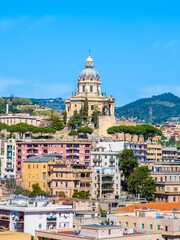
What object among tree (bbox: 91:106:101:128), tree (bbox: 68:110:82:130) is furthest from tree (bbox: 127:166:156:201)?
tree (bbox: 91:106:101:128)

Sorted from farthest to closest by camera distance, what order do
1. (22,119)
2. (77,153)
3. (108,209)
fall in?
1. (22,119)
2. (77,153)
3. (108,209)

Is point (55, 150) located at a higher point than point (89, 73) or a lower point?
lower

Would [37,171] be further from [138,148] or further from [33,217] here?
[33,217]

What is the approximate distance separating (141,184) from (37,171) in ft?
48.5

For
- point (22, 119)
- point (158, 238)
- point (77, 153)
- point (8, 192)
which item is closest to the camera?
point (158, 238)

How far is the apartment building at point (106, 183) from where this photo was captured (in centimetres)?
11031

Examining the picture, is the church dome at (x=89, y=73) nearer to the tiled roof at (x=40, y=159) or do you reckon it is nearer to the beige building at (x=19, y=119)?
the beige building at (x=19, y=119)

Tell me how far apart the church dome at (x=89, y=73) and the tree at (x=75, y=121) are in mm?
11353

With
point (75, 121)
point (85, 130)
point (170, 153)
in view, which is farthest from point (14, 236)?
point (75, 121)

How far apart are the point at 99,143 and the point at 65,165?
21168mm

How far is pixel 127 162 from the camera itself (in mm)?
117250

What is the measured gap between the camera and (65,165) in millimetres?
109812

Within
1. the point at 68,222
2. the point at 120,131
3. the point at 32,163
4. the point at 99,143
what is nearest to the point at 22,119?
the point at 120,131

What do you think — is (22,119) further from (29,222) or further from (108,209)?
(29,222)
